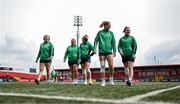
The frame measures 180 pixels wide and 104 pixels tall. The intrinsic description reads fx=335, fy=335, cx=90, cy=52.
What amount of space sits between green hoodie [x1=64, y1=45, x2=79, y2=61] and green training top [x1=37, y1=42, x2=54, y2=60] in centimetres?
92

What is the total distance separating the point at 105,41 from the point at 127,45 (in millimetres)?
807

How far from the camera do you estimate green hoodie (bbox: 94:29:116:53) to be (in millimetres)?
10914

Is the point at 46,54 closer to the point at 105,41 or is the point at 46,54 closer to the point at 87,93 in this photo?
the point at 105,41

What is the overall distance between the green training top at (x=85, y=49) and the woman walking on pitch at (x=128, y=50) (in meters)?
2.34

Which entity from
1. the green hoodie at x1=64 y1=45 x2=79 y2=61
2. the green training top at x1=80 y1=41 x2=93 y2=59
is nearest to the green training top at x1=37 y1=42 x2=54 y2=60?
the green hoodie at x1=64 y1=45 x2=79 y2=61

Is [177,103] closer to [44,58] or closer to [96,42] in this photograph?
[96,42]

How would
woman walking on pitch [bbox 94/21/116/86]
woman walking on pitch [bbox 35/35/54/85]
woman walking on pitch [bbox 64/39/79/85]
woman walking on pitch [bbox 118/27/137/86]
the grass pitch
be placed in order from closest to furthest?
1. the grass pitch
2. woman walking on pitch [bbox 94/21/116/86]
3. woman walking on pitch [bbox 118/27/137/86]
4. woman walking on pitch [bbox 35/35/54/85]
5. woman walking on pitch [bbox 64/39/79/85]

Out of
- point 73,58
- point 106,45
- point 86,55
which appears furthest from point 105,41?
point 73,58

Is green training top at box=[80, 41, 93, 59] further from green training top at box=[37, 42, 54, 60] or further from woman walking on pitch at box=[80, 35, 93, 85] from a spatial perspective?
green training top at box=[37, 42, 54, 60]

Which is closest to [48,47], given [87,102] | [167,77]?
[87,102]

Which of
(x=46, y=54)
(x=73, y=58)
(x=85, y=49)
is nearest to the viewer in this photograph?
(x=46, y=54)

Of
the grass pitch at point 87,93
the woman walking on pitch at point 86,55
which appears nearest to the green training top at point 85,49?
the woman walking on pitch at point 86,55

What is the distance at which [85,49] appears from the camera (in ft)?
44.3

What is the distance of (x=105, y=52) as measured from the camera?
10883 millimetres
